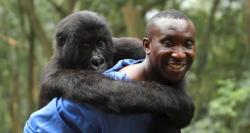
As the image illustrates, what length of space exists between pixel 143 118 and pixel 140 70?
179mm

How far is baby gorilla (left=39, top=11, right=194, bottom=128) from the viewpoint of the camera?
217 centimetres

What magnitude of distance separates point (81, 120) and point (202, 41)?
519 centimetres

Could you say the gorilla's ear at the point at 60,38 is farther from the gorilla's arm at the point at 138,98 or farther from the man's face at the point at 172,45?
the man's face at the point at 172,45

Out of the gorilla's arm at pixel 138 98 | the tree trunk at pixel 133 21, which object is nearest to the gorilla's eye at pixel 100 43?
the gorilla's arm at pixel 138 98

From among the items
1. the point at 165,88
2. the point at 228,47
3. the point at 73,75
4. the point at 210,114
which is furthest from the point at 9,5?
the point at 165,88

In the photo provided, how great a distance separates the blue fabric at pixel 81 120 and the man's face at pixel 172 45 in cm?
23

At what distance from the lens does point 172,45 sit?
1.92 m

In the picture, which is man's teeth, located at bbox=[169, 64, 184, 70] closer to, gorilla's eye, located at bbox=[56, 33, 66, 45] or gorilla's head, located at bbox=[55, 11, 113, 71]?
gorilla's head, located at bbox=[55, 11, 113, 71]

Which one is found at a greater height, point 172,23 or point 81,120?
point 172,23

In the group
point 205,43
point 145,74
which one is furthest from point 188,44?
point 205,43

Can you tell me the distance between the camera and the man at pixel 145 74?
1920 mm

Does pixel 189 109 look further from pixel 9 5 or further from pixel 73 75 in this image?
pixel 9 5

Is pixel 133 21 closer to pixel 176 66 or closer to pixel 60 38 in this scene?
pixel 60 38

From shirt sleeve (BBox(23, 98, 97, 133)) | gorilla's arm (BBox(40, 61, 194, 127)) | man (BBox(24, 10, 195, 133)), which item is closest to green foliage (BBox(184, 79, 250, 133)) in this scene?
gorilla's arm (BBox(40, 61, 194, 127))
